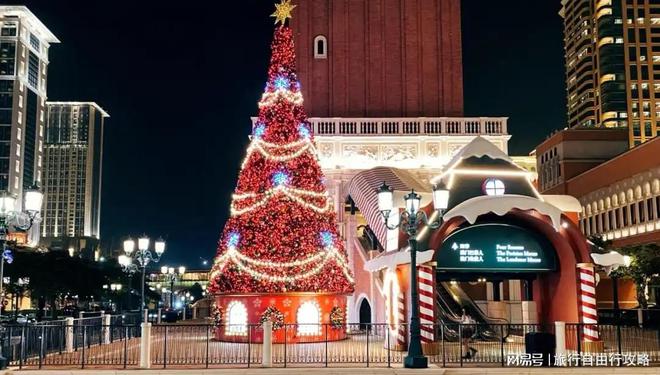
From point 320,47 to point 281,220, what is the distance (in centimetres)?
2145

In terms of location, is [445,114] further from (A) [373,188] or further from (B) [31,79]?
(B) [31,79]

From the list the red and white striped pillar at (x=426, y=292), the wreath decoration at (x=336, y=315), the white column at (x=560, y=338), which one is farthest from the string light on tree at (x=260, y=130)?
the white column at (x=560, y=338)

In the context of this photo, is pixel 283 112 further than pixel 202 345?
Yes

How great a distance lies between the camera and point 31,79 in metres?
151

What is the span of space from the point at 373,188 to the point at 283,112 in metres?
4.95

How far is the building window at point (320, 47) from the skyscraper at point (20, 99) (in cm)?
10951

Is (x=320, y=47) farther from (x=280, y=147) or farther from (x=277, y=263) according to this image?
(x=277, y=263)

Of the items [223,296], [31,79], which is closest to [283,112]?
[223,296]

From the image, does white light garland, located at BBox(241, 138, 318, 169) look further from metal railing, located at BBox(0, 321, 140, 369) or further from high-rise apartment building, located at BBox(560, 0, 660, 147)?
high-rise apartment building, located at BBox(560, 0, 660, 147)

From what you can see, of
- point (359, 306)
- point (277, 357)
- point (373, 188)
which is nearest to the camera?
point (277, 357)

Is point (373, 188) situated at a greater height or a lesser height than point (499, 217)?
greater

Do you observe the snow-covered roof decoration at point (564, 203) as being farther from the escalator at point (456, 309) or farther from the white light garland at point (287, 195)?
the white light garland at point (287, 195)

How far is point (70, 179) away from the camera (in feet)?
622

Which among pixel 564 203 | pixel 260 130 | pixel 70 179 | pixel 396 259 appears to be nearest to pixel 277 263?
pixel 260 130
